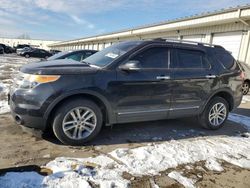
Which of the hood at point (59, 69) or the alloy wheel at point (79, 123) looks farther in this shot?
the alloy wheel at point (79, 123)

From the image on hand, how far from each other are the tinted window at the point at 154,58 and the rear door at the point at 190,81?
223 millimetres

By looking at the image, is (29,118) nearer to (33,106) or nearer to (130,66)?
(33,106)

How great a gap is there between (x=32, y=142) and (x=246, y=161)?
3.70 m

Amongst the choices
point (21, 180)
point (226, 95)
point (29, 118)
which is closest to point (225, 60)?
point (226, 95)

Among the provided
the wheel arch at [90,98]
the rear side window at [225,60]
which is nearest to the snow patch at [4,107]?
the wheel arch at [90,98]

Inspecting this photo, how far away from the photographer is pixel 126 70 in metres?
4.98

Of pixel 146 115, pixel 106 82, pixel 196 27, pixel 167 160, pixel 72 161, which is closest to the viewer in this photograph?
pixel 72 161

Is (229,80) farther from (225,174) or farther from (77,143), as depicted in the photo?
(77,143)

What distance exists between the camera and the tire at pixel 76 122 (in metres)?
4.55

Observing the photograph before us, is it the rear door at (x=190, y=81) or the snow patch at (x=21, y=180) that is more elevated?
the rear door at (x=190, y=81)

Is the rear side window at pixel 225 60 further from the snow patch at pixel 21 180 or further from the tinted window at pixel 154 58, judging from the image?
the snow patch at pixel 21 180

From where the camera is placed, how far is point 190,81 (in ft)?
19.0

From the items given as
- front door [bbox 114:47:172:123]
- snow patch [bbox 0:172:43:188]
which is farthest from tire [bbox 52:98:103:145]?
snow patch [bbox 0:172:43:188]

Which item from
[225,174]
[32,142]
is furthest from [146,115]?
[32,142]
